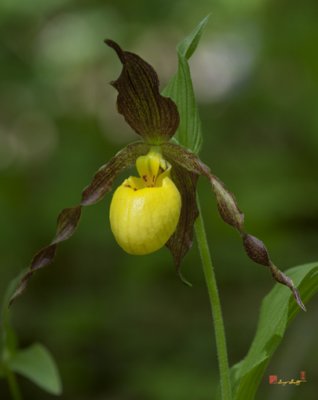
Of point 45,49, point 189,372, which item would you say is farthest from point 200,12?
point 189,372

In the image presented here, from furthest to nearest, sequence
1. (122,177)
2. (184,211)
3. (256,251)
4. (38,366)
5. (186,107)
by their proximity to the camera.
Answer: (122,177)
(38,366)
(184,211)
(186,107)
(256,251)

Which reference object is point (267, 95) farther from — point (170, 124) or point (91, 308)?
point (170, 124)

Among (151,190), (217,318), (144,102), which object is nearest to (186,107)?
(144,102)

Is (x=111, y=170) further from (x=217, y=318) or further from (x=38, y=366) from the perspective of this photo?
(x=38, y=366)

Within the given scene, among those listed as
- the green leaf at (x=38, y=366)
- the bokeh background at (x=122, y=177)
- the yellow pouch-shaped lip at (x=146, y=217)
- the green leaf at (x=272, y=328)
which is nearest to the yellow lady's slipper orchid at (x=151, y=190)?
the yellow pouch-shaped lip at (x=146, y=217)

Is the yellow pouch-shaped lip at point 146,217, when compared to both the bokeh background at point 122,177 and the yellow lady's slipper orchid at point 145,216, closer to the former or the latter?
the yellow lady's slipper orchid at point 145,216

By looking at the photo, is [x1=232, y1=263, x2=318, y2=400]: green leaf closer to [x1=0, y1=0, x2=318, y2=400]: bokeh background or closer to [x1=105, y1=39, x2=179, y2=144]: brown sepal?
[x1=105, y1=39, x2=179, y2=144]: brown sepal

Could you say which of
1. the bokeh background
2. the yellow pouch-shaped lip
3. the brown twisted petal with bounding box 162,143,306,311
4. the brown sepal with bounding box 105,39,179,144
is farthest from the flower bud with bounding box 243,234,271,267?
the bokeh background
